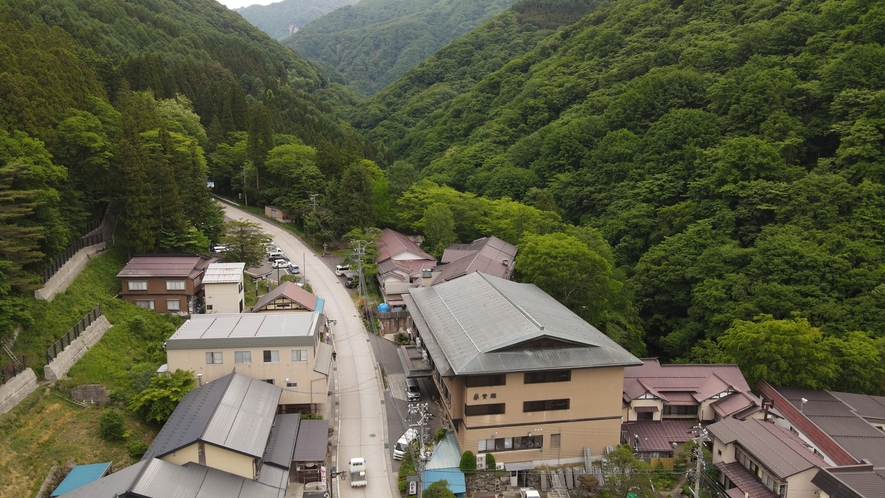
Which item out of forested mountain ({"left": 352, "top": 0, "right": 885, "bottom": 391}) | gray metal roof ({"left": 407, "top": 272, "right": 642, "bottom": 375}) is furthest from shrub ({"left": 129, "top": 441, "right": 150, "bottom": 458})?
forested mountain ({"left": 352, "top": 0, "right": 885, "bottom": 391})

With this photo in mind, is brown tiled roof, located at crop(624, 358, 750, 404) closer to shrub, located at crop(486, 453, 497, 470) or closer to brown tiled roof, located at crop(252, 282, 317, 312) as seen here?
shrub, located at crop(486, 453, 497, 470)

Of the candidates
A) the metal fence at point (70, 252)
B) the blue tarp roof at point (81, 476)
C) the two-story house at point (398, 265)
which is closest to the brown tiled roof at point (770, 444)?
the two-story house at point (398, 265)

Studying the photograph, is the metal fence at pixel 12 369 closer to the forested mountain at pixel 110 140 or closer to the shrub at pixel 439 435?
the forested mountain at pixel 110 140

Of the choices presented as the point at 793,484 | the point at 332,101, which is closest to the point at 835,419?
the point at 793,484

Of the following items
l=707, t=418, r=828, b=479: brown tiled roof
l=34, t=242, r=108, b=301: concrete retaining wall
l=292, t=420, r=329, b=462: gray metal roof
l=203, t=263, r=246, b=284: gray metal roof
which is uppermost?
l=34, t=242, r=108, b=301: concrete retaining wall

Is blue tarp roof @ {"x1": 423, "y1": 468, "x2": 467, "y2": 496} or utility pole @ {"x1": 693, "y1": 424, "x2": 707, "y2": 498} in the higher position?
utility pole @ {"x1": 693, "y1": 424, "x2": 707, "y2": 498}

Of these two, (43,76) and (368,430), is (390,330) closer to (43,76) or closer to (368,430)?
(368,430)
